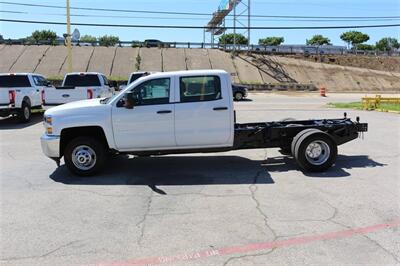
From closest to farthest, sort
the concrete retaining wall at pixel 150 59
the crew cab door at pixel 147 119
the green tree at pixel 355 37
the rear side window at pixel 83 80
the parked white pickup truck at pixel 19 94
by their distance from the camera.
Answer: the crew cab door at pixel 147 119, the parked white pickup truck at pixel 19 94, the rear side window at pixel 83 80, the concrete retaining wall at pixel 150 59, the green tree at pixel 355 37

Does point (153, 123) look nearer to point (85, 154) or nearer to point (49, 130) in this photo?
point (85, 154)

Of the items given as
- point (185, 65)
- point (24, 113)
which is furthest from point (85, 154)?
point (185, 65)

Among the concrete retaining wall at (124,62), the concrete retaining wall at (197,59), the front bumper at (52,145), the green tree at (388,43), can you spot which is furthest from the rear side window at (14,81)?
the green tree at (388,43)

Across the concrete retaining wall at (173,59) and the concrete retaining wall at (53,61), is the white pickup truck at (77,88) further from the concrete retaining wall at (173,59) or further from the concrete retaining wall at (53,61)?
the concrete retaining wall at (173,59)

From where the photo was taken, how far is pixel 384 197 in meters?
6.52

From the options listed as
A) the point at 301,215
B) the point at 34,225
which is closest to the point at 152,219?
the point at 34,225

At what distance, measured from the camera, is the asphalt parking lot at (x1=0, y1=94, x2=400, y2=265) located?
4.55 metres

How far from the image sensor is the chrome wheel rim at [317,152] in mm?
8030

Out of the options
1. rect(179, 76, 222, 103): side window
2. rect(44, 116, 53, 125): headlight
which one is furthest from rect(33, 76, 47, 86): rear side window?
rect(179, 76, 222, 103): side window

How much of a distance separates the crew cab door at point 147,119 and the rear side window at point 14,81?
1094 cm

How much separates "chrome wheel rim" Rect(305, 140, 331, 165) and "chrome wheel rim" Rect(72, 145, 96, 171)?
13.3ft

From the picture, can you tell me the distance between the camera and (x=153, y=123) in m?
7.75

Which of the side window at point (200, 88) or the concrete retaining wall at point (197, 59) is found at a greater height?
the concrete retaining wall at point (197, 59)

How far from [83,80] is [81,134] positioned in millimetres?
12175
